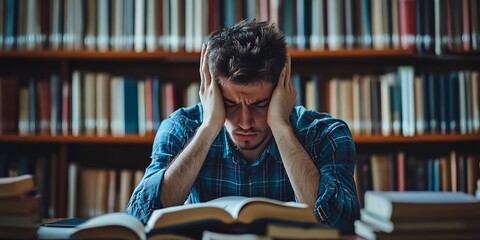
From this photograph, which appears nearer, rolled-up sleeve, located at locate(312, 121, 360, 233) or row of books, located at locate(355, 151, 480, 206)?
rolled-up sleeve, located at locate(312, 121, 360, 233)

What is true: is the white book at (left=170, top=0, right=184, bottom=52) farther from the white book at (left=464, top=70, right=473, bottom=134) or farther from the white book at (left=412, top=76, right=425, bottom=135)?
the white book at (left=464, top=70, right=473, bottom=134)

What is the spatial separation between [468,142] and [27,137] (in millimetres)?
1792

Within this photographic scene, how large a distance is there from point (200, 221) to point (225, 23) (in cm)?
153

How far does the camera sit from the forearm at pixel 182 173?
5.03 ft

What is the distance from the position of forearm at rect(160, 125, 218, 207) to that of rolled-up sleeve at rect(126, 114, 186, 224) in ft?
0.07

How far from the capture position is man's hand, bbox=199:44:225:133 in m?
1.60

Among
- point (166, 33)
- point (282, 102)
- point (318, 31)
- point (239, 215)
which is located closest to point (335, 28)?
point (318, 31)

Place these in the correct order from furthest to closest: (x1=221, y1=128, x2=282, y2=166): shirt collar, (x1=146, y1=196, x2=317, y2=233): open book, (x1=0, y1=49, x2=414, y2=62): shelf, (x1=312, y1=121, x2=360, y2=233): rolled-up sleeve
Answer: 1. (x1=0, y1=49, x2=414, y2=62): shelf
2. (x1=221, y1=128, x2=282, y2=166): shirt collar
3. (x1=312, y1=121, x2=360, y2=233): rolled-up sleeve
4. (x1=146, y1=196, x2=317, y2=233): open book

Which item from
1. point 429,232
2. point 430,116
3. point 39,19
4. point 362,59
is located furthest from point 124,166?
point 429,232

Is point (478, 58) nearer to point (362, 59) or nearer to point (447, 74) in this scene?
point (447, 74)

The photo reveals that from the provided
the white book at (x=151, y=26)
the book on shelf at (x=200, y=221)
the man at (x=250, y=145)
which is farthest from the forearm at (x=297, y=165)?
the white book at (x=151, y=26)

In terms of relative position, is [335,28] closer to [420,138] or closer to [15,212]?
[420,138]

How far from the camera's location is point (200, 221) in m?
0.96

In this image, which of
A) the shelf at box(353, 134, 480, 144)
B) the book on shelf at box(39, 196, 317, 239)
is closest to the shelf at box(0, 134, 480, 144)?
the shelf at box(353, 134, 480, 144)
